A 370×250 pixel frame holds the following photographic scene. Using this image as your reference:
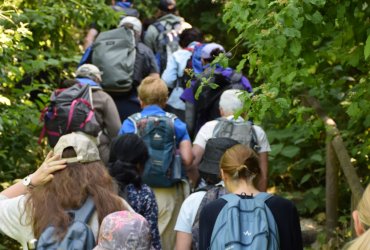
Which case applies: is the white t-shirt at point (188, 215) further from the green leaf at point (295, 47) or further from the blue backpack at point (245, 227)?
the green leaf at point (295, 47)

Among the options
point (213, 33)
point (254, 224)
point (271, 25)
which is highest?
point (271, 25)

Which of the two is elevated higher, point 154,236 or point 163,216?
point 154,236

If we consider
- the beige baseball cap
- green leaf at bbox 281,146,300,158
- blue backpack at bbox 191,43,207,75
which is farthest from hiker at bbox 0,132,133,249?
green leaf at bbox 281,146,300,158

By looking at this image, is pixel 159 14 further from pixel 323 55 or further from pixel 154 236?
pixel 154 236

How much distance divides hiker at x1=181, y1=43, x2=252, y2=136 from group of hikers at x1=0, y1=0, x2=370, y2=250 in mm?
12

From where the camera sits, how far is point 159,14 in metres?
11.5

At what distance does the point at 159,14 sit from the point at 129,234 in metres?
7.30

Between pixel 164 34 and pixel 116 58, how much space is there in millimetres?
1547

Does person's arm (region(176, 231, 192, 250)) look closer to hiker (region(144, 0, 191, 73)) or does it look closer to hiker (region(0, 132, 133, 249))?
hiker (region(0, 132, 133, 249))

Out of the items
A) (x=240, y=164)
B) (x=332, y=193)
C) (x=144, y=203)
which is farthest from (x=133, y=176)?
(x=332, y=193)

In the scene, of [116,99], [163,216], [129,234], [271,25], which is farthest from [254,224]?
[116,99]

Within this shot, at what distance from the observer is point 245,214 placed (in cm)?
492

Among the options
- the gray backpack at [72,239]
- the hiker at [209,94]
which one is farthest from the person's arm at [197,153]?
the gray backpack at [72,239]

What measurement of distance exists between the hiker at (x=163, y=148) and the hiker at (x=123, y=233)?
2900 millimetres
